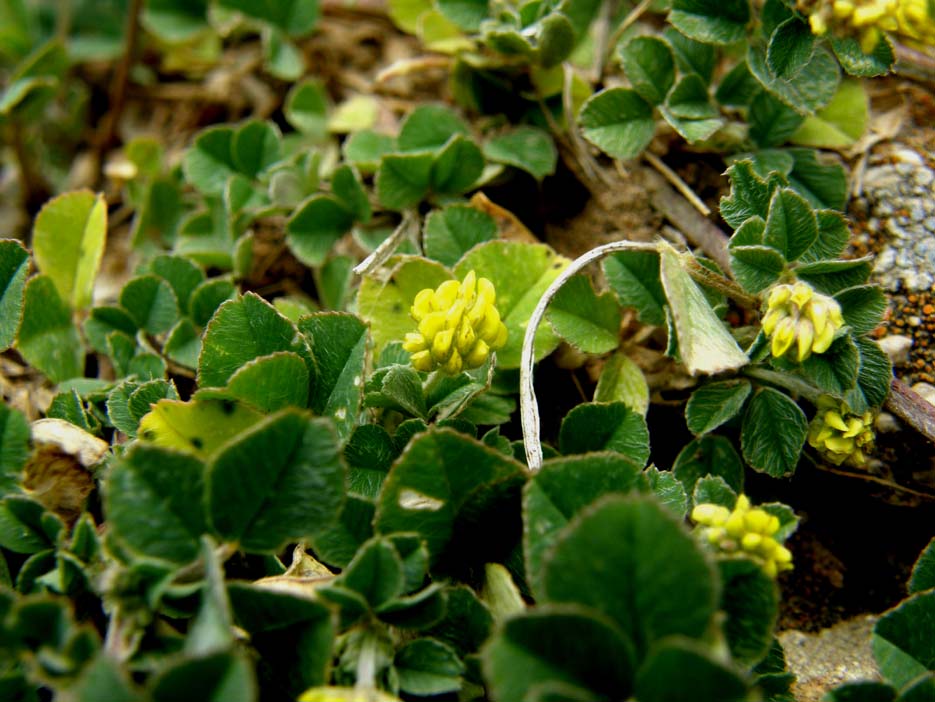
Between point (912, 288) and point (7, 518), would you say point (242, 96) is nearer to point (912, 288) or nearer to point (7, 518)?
point (7, 518)

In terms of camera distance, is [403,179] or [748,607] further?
[403,179]

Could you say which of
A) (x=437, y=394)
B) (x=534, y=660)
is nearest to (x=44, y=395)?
(x=437, y=394)

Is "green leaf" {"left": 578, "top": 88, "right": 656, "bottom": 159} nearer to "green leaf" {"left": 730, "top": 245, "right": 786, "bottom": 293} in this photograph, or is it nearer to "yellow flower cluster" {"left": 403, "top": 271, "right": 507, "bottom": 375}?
"green leaf" {"left": 730, "top": 245, "right": 786, "bottom": 293}

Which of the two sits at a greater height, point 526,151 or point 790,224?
point 790,224

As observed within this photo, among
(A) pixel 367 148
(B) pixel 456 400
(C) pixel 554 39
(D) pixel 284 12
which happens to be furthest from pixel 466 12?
(B) pixel 456 400

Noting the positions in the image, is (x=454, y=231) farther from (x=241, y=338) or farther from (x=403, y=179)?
(x=241, y=338)

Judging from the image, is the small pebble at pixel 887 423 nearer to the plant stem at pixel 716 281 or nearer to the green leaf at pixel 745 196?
the plant stem at pixel 716 281

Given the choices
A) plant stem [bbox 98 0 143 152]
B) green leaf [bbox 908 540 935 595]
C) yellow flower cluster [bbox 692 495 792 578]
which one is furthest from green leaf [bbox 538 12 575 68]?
plant stem [bbox 98 0 143 152]
